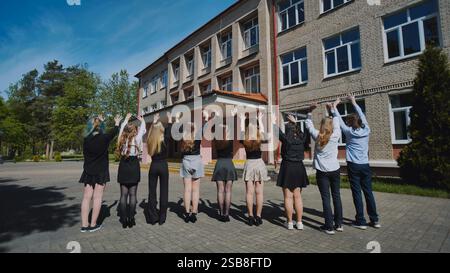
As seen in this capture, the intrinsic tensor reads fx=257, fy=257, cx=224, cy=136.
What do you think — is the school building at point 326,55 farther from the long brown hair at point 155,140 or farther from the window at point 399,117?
the long brown hair at point 155,140

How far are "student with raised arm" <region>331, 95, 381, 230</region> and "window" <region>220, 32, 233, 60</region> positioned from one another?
627 inches

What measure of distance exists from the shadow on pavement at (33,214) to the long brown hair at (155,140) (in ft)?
6.97

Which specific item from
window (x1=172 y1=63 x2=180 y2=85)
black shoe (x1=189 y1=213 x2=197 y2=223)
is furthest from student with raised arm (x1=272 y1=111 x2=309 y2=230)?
window (x1=172 y1=63 x2=180 y2=85)

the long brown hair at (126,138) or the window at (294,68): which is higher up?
the window at (294,68)

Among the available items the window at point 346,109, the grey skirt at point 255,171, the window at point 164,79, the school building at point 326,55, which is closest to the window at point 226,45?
the school building at point 326,55

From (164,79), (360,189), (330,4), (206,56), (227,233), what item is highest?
(206,56)

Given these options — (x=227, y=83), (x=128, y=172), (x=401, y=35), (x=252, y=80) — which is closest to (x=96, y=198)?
(x=128, y=172)

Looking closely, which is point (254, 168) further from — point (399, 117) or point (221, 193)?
point (399, 117)

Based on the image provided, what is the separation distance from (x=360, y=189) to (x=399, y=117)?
7.99 meters

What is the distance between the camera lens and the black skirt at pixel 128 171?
455 cm

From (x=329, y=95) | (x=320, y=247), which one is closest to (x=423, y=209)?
(x=320, y=247)

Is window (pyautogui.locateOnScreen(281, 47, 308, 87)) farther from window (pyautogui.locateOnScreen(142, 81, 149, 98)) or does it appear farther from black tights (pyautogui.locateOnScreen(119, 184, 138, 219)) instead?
window (pyautogui.locateOnScreen(142, 81, 149, 98))

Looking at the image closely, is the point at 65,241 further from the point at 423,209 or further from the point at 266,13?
the point at 266,13

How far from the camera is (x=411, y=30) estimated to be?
10336mm
